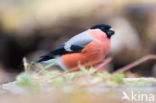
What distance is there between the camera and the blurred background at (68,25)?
390cm

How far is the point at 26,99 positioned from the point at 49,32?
9.78 feet

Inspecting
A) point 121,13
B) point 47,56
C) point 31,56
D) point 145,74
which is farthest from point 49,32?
point 47,56

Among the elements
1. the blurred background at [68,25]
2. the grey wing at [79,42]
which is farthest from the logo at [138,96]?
the blurred background at [68,25]

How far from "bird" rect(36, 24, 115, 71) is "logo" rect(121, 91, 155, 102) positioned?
0.98ft

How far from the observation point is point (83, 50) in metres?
1.73

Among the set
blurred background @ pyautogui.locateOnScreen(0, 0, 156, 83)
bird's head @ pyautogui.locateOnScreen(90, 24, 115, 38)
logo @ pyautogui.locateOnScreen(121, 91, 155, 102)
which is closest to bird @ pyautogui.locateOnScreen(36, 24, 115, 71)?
bird's head @ pyautogui.locateOnScreen(90, 24, 115, 38)

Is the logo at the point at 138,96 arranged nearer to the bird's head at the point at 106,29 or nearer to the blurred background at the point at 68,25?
the bird's head at the point at 106,29

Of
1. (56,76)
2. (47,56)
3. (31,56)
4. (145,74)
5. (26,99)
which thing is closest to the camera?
(26,99)

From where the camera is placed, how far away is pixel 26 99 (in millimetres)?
1067

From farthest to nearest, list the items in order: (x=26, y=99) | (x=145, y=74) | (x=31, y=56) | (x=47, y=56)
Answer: (x=31, y=56)
(x=145, y=74)
(x=47, y=56)
(x=26, y=99)

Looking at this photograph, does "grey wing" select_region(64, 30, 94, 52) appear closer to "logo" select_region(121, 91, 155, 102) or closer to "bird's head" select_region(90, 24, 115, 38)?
"bird's head" select_region(90, 24, 115, 38)

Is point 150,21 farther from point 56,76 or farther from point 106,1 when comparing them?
point 56,76

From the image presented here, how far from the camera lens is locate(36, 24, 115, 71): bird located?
166 centimetres

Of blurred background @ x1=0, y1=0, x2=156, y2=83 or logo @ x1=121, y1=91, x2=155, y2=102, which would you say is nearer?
logo @ x1=121, y1=91, x2=155, y2=102
